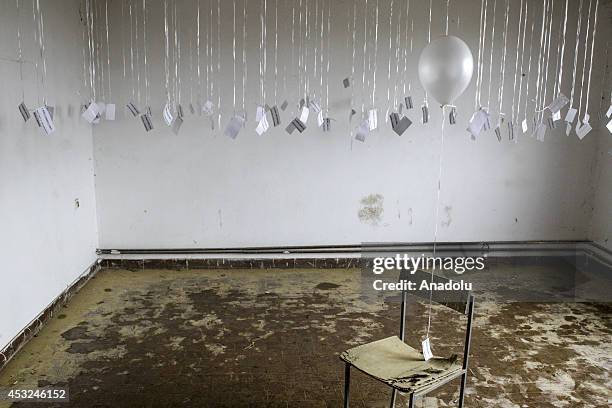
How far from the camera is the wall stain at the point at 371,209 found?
559 centimetres

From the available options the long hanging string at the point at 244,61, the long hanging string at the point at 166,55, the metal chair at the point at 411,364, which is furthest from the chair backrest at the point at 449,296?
the long hanging string at the point at 166,55

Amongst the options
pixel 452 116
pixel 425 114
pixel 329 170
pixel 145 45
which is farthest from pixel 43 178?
pixel 452 116

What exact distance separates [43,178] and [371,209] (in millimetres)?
3019

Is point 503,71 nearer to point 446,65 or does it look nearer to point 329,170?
point 329,170

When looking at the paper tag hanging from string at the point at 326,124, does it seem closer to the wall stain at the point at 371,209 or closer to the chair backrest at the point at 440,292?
the wall stain at the point at 371,209

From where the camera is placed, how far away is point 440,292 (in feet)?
8.89

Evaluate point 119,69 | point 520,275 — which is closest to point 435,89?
point 520,275

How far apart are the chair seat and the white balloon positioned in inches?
61.5

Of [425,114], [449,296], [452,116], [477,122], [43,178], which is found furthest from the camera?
[452,116]

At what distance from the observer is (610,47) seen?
5387 mm

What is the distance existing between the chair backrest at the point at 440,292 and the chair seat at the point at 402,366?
0.25 m

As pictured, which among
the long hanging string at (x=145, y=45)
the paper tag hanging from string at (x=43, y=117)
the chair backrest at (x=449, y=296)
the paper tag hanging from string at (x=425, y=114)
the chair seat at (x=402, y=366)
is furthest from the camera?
the long hanging string at (x=145, y=45)

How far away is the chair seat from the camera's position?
237cm

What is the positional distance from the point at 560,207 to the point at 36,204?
4.90 m
